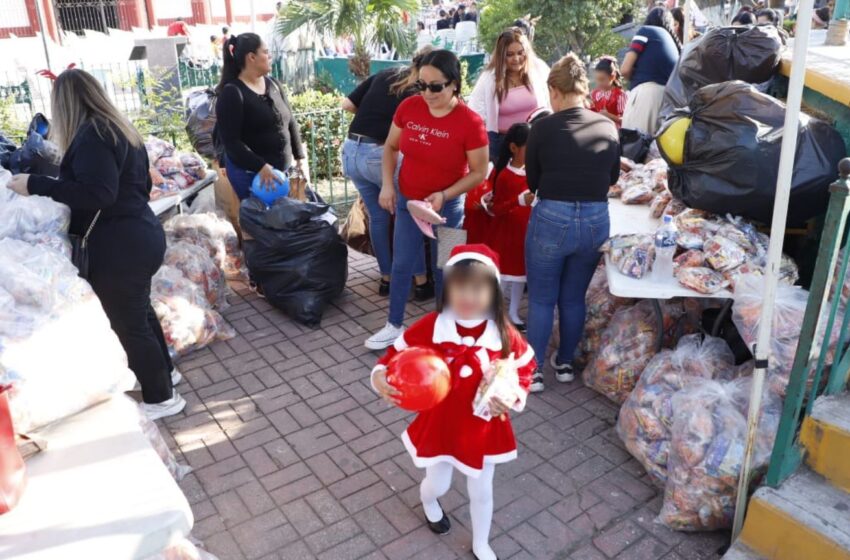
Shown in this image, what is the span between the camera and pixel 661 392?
3.29 meters

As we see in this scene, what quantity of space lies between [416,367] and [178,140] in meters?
4.72

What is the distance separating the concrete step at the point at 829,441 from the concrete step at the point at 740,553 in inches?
16.5

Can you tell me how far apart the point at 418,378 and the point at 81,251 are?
6.30ft

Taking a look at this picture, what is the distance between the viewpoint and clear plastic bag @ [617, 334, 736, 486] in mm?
3186

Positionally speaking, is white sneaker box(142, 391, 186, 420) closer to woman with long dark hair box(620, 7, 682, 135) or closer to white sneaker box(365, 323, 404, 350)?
white sneaker box(365, 323, 404, 350)

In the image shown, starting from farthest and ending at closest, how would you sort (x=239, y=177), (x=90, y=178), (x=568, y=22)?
1. (x=568, y=22)
2. (x=239, y=177)
3. (x=90, y=178)

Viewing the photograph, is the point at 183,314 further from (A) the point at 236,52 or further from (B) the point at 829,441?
(B) the point at 829,441

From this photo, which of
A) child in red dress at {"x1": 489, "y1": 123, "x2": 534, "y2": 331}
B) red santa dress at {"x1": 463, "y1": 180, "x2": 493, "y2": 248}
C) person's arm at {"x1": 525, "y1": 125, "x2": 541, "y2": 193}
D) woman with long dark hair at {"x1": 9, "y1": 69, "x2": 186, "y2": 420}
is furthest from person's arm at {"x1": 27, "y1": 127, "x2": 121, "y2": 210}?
child in red dress at {"x1": 489, "y1": 123, "x2": 534, "y2": 331}

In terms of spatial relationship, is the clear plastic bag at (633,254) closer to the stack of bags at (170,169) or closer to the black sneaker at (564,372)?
the black sneaker at (564,372)

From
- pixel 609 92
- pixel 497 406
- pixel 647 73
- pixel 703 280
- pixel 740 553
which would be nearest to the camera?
pixel 497 406

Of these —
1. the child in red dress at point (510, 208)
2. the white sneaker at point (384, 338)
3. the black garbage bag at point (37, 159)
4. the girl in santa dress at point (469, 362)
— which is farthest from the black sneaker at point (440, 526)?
the black garbage bag at point (37, 159)

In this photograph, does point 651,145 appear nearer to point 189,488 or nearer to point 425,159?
point 425,159

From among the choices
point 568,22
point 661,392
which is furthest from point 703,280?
point 568,22

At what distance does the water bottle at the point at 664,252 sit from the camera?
11.0 ft
